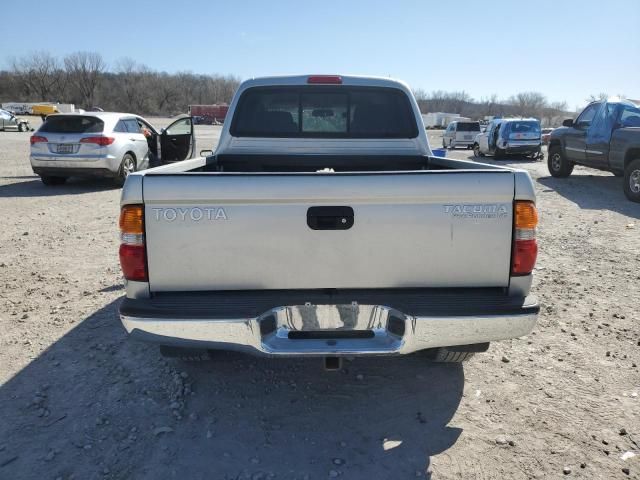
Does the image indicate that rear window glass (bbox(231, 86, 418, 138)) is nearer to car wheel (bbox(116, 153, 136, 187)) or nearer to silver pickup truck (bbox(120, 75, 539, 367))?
silver pickup truck (bbox(120, 75, 539, 367))

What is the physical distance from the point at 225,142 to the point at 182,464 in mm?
2780

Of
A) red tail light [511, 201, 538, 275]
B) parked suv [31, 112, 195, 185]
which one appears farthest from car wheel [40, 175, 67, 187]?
red tail light [511, 201, 538, 275]

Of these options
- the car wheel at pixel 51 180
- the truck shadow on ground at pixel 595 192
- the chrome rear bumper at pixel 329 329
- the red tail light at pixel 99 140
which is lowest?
the truck shadow on ground at pixel 595 192

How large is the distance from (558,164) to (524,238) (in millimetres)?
13064

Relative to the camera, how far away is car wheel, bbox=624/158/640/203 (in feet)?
33.2

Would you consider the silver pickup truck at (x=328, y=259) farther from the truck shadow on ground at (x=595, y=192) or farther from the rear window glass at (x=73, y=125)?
the rear window glass at (x=73, y=125)

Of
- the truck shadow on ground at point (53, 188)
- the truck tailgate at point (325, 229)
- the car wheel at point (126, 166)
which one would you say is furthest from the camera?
the car wheel at point (126, 166)

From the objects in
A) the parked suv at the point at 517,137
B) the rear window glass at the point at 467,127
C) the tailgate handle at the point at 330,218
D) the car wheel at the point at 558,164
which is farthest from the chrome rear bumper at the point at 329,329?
the rear window glass at the point at 467,127

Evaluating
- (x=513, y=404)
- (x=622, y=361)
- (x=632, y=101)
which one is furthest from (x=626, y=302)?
(x=632, y=101)

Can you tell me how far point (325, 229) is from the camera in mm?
2451

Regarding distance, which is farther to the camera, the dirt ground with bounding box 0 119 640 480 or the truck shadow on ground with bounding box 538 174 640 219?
the truck shadow on ground with bounding box 538 174 640 219

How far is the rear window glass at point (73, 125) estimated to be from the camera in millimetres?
10758

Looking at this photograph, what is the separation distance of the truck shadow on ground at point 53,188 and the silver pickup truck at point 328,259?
938 centimetres

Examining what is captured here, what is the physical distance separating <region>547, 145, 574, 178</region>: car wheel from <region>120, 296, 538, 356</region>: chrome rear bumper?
503 inches
